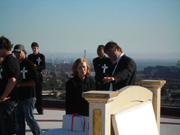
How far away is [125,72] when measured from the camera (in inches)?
139

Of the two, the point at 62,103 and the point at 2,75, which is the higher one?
the point at 2,75

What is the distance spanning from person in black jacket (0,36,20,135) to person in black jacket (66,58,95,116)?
0.78m

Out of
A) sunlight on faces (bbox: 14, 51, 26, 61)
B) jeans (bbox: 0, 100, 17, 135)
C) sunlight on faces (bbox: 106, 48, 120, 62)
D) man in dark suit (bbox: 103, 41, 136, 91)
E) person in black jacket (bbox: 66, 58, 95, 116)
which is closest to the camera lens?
person in black jacket (bbox: 66, 58, 95, 116)

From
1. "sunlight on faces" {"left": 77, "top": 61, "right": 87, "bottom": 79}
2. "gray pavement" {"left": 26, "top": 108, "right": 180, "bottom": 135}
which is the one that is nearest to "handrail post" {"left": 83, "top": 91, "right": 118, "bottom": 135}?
"sunlight on faces" {"left": 77, "top": 61, "right": 87, "bottom": 79}

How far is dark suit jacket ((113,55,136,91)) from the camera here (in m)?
3.49

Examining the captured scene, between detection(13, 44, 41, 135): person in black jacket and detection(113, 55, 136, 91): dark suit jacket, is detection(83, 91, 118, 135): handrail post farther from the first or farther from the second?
detection(13, 44, 41, 135): person in black jacket

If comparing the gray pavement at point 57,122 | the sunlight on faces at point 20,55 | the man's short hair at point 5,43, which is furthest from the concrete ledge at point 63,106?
the man's short hair at point 5,43

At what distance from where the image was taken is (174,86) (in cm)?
819

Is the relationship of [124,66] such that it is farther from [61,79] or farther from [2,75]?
[61,79]

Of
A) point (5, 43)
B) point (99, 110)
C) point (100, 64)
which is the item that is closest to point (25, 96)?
point (5, 43)

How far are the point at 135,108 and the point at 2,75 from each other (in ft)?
6.33

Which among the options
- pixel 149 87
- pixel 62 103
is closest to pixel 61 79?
pixel 62 103

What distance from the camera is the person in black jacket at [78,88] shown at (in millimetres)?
3400

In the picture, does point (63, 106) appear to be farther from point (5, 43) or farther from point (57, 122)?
point (5, 43)
